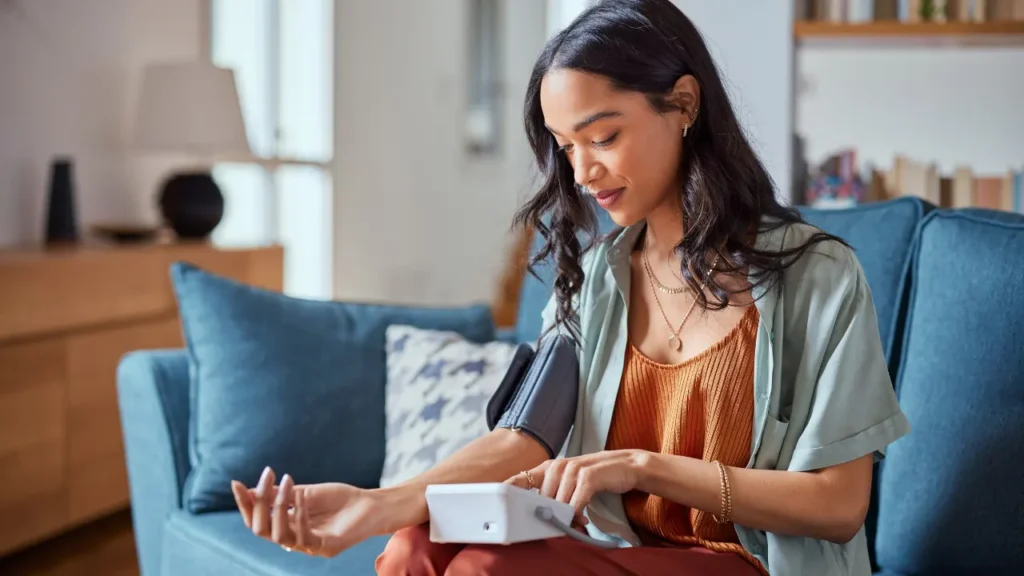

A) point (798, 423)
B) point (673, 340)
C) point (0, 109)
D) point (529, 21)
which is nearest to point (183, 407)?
point (673, 340)

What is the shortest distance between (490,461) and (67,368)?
1.89m

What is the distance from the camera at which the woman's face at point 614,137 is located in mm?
1312

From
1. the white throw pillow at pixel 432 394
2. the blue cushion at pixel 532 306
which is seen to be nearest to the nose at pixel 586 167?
the white throw pillow at pixel 432 394

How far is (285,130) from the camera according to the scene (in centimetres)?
468

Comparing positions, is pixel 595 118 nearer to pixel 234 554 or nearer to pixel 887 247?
pixel 887 247

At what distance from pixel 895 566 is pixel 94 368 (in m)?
2.24

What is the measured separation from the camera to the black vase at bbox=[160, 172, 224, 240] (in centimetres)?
356

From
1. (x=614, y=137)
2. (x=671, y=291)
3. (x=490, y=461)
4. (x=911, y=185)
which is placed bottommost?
(x=490, y=461)

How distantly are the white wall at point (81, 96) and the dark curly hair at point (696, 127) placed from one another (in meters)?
2.37

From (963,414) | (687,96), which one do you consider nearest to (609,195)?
(687,96)

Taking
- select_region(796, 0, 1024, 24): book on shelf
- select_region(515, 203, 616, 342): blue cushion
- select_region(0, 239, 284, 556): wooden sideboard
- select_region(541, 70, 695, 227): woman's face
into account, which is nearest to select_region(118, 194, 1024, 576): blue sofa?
select_region(541, 70, 695, 227): woman's face

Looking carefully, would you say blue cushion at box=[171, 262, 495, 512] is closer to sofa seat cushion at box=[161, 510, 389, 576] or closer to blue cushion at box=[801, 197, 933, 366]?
sofa seat cushion at box=[161, 510, 389, 576]

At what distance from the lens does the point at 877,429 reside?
4.18ft

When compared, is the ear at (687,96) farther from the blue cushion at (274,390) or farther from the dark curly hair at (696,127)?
the blue cushion at (274,390)
